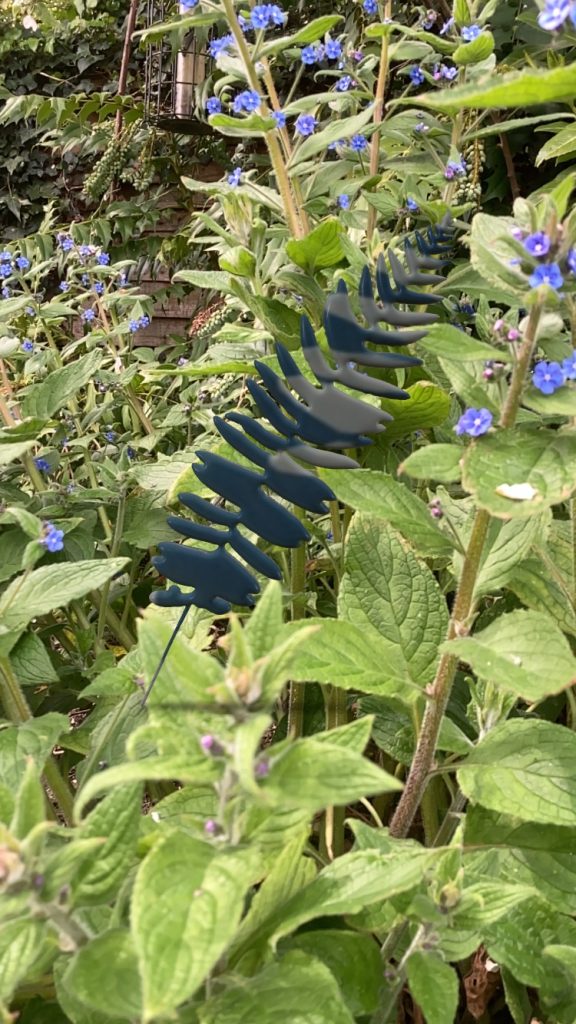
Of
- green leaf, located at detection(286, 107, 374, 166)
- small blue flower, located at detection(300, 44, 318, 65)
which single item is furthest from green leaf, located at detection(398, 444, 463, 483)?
small blue flower, located at detection(300, 44, 318, 65)

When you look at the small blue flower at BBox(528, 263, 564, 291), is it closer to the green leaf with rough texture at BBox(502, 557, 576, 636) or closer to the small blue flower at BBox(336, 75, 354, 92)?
the green leaf with rough texture at BBox(502, 557, 576, 636)

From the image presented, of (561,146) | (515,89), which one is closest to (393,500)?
(515,89)

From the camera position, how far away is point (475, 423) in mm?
582

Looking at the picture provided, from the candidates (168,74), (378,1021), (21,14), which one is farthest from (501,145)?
(21,14)

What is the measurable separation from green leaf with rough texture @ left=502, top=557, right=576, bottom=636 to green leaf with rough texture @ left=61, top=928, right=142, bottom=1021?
48cm

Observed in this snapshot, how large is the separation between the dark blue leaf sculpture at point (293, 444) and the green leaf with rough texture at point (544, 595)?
0.28 m

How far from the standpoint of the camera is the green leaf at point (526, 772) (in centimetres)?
61

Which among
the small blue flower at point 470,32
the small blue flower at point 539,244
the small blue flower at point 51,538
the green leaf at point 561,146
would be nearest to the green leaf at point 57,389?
the small blue flower at point 51,538

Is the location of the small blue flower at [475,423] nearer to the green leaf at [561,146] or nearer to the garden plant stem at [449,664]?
the garden plant stem at [449,664]

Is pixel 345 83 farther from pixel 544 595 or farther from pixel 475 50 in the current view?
pixel 544 595

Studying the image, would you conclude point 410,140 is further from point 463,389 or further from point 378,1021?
point 378,1021

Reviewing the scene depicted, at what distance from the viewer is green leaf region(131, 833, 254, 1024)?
0.38 m

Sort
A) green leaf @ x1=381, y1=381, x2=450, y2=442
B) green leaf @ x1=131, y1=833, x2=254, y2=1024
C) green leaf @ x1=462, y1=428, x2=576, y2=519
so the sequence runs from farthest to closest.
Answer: green leaf @ x1=381, y1=381, x2=450, y2=442 → green leaf @ x1=462, y1=428, x2=576, y2=519 → green leaf @ x1=131, y1=833, x2=254, y2=1024

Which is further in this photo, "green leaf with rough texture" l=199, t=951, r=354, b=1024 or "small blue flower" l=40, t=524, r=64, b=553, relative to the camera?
"small blue flower" l=40, t=524, r=64, b=553
